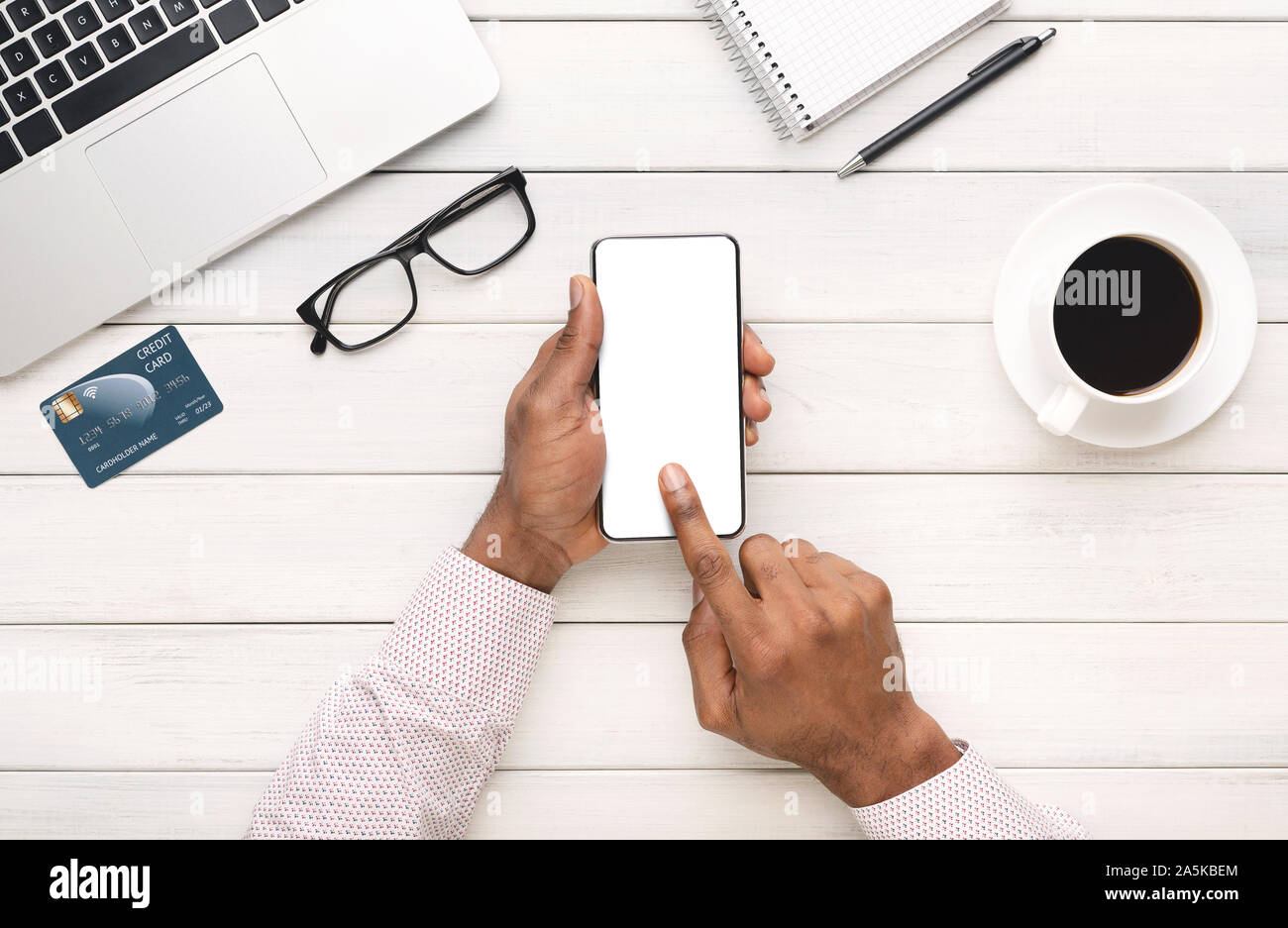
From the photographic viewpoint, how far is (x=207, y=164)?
2.21 ft

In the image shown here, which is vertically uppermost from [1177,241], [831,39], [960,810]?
[831,39]

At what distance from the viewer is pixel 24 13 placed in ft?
2.12

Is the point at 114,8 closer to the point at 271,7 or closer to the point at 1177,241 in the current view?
the point at 271,7

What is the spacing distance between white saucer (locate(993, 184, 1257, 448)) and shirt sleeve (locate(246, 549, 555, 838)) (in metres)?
0.49

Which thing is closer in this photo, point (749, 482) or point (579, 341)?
point (579, 341)

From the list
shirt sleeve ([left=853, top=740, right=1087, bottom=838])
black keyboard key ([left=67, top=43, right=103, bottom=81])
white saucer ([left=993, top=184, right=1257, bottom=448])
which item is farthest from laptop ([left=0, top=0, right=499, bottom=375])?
shirt sleeve ([left=853, top=740, right=1087, bottom=838])

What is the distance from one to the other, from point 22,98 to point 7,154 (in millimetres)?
48

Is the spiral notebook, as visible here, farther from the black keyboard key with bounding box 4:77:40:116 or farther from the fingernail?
the black keyboard key with bounding box 4:77:40:116

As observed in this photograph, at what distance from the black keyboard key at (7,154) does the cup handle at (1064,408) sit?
35.1 inches

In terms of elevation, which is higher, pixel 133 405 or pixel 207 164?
pixel 207 164

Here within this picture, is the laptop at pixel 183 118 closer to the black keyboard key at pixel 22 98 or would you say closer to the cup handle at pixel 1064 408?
the black keyboard key at pixel 22 98

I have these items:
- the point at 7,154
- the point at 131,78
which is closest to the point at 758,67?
the point at 131,78

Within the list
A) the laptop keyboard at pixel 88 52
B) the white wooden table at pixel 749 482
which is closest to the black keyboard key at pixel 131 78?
the laptop keyboard at pixel 88 52
